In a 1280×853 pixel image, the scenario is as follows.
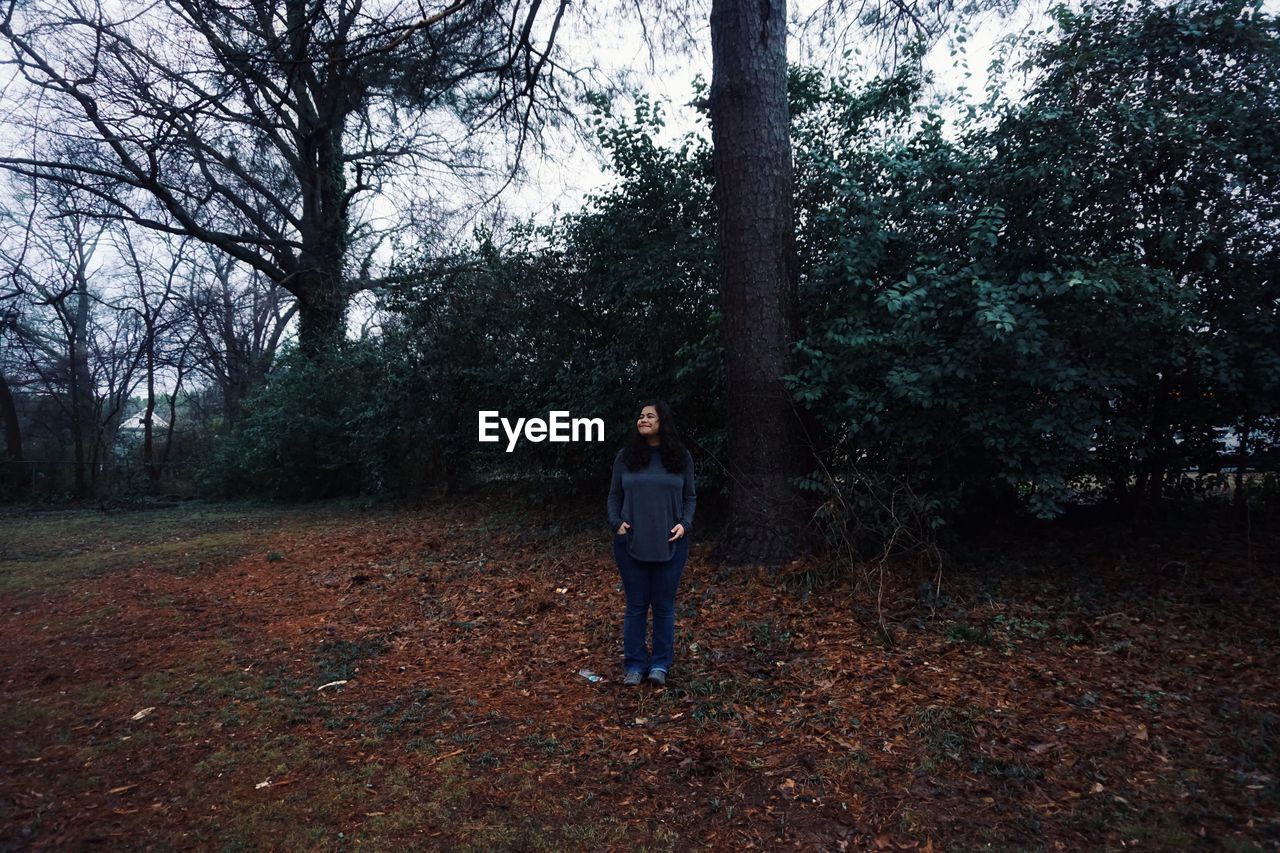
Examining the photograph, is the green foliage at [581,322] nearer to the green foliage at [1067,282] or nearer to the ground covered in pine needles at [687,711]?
the green foliage at [1067,282]

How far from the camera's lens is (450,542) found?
30.9ft

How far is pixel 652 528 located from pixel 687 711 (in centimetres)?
102

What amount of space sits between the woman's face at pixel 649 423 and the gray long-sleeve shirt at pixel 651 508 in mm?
119

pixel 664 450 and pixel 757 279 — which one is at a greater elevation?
pixel 757 279

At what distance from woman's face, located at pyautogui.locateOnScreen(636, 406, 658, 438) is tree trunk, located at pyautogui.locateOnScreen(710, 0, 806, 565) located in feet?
6.60

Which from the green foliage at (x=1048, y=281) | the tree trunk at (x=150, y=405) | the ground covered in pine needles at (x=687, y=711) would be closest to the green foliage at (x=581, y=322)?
the green foliage at (x=1048, y=281)

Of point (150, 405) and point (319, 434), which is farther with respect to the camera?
point (150, 405)

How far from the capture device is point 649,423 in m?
4.58

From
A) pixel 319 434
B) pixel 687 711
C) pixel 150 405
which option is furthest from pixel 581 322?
pixel 150 405

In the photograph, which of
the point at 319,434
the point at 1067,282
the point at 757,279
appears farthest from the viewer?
the point at 319,434

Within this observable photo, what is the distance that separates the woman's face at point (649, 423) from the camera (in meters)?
4.57

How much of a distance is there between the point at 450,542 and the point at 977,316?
6.63m

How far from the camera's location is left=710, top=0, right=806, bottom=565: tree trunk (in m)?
6.39

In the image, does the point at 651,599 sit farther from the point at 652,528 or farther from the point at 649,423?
the point at 649,423
